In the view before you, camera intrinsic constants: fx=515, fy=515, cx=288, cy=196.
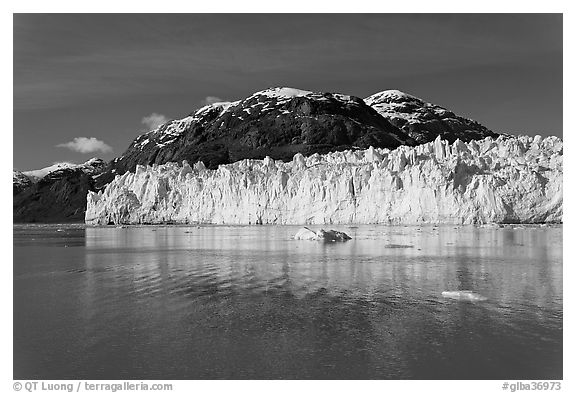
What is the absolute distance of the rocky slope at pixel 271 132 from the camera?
152 metres

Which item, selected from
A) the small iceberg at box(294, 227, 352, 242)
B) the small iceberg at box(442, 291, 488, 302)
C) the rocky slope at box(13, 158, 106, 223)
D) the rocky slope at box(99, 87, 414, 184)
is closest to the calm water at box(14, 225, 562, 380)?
the small iceberg at box(442, 291, 488, 302)

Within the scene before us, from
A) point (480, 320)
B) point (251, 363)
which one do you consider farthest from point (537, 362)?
point (251, 363)

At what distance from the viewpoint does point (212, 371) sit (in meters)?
10.2

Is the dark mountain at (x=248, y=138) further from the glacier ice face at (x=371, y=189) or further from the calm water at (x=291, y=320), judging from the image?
the calm water at (x=291, y=320)

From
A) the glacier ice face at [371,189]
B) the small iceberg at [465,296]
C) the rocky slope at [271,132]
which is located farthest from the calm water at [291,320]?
the rocky slope at [271,132]

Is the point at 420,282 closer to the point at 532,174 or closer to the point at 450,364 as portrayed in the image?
the point at 450,364

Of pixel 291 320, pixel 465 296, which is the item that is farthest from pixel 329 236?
pixel 291 320

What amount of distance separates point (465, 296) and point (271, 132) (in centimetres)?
14815

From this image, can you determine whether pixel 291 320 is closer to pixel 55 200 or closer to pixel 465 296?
pixel 465 296

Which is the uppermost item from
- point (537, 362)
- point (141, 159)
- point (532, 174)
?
point (141, 159)

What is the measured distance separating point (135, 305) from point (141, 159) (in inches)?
6948

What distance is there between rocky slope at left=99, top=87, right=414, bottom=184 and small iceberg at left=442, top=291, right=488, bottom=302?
124995 millimetres

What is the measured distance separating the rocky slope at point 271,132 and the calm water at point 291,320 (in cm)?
12048

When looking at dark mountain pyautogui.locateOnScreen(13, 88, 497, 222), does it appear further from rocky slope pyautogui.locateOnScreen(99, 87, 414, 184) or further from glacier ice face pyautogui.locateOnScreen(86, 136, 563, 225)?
glacier ice face pyautogui.locateOnScreen(86, 136, 563, 225)
